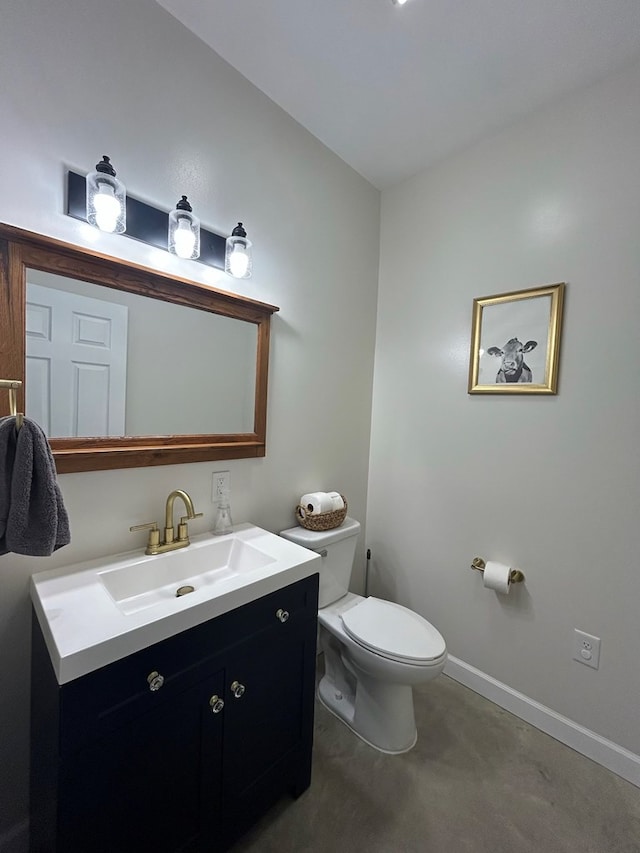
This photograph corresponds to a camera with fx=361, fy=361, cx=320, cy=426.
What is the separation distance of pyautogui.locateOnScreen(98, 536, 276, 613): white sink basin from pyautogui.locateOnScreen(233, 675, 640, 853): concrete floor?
823 millimetres

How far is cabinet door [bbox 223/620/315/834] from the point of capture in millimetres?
1062

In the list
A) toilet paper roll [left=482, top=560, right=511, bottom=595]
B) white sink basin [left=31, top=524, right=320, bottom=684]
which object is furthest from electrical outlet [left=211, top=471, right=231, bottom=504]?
toilet paper roll [left=482, top=560, right=511, bottom=595]

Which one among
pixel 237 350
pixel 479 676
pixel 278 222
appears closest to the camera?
pixel 237 350

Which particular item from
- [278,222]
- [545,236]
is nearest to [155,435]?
[278,222]

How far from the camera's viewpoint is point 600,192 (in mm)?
1479

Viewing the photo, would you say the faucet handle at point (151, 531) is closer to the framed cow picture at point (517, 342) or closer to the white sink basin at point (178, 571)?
the white sink basin at point (178, 571)

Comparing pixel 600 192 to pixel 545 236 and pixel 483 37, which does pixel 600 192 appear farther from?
pixel 483 37

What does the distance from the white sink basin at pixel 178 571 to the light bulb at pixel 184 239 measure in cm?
108

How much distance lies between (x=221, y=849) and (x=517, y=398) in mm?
1962

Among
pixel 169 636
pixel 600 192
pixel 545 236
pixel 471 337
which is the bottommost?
pixel 169 636

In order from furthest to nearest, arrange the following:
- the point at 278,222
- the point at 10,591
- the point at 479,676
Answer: the point at 479,676 < the point at 278,222 < the point at 10,591

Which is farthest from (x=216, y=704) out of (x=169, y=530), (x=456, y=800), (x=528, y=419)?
(x=528, y=419)

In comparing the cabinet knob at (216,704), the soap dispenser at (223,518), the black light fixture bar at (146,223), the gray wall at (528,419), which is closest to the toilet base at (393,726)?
the gray wall at (528,419)

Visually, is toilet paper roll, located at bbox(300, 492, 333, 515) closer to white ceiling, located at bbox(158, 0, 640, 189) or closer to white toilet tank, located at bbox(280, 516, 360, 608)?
white toilet tank, located at bbox(280, 516, 360, 608)
